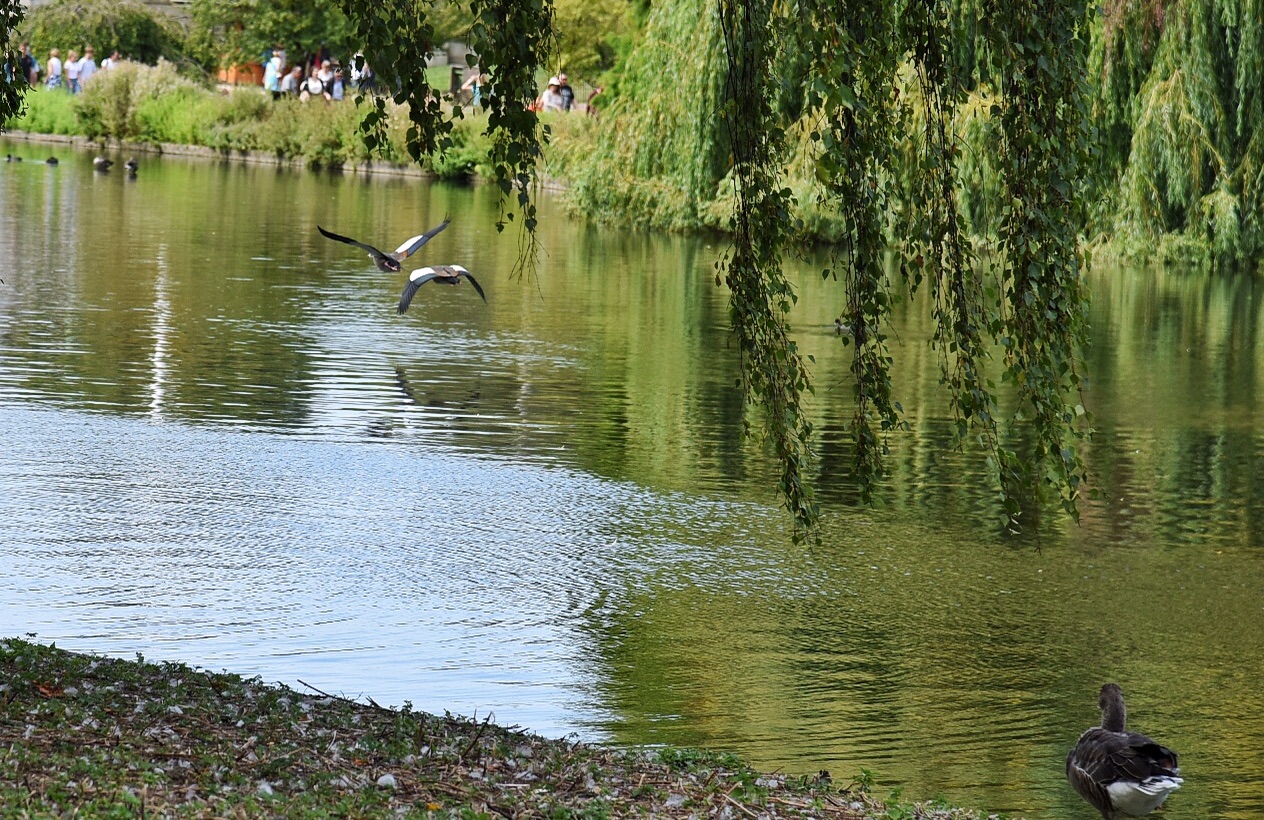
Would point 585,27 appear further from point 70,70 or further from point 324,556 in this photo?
point 324,556

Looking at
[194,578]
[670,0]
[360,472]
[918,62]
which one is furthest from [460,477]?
[670,0]

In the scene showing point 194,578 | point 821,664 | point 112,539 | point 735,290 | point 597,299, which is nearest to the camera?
point 735,290

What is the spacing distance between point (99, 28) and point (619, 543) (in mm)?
58488

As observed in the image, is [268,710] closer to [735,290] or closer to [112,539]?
[735,290]

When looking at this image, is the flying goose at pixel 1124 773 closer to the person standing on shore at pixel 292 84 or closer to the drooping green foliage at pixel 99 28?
the person standing on shore at pixel 292 84

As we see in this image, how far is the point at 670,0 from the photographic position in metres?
32.1

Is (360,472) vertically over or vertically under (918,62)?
under

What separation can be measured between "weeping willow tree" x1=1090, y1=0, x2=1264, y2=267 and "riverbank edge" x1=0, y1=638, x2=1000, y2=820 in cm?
2024

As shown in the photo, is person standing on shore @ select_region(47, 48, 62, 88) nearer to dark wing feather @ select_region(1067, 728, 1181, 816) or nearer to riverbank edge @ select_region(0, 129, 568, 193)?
riverbank edge @ select_region(0, 129, 568, 193)

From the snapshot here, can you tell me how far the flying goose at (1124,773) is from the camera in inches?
255

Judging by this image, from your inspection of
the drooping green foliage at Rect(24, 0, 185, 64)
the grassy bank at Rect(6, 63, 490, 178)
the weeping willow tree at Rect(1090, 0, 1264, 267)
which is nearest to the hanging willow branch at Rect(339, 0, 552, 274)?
the weeping willow tree at Rect(1090, 0, 1264, 267)

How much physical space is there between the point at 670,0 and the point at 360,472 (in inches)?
802

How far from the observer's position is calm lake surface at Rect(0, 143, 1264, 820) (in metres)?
8.73

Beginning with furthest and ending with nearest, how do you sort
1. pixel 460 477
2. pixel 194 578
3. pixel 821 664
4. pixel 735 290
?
pixel 460 477 → pixel 194 578 → pixel 821 664 → pixel 735 290
